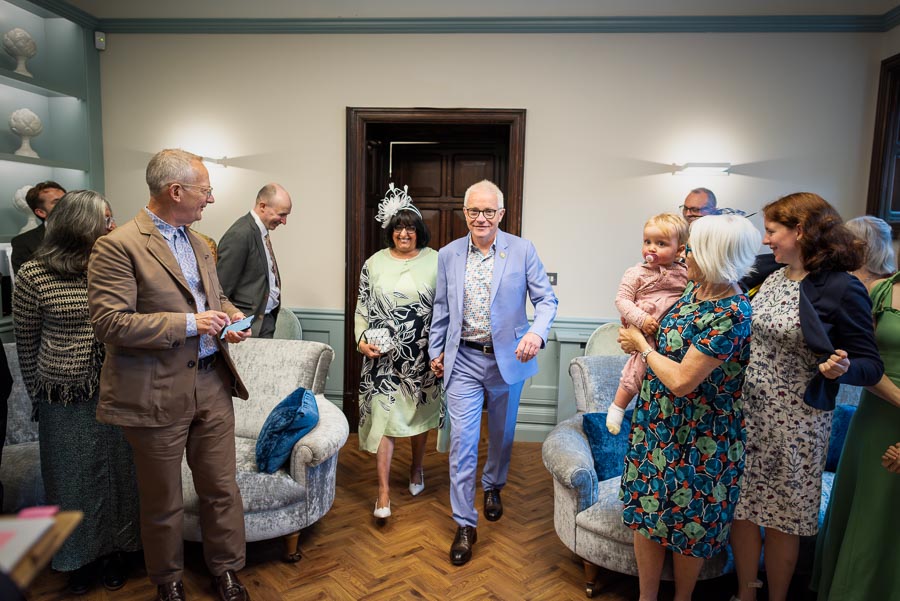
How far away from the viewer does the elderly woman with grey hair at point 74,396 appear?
7.22 feet

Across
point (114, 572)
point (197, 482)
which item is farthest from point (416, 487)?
point (114, 572)

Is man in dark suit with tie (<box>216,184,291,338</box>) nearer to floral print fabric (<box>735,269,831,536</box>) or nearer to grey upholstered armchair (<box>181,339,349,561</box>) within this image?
grey upholstered armchair (<box>181,339,349,561</box>)

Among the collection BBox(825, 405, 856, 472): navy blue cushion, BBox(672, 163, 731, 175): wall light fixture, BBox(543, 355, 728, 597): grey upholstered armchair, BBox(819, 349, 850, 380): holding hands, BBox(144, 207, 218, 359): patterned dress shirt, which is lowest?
BBox(543, 355, 728, 597): grey upholstered armchair

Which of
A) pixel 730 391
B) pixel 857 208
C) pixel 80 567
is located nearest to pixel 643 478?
pixel 730 391

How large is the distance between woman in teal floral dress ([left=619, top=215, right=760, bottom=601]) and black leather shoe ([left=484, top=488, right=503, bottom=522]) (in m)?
1.04

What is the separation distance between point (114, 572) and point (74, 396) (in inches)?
29.1

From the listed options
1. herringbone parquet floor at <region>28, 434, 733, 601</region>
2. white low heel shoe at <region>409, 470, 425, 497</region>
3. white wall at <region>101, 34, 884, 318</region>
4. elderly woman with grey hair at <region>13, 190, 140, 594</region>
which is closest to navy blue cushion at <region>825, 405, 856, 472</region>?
herringbone parquet floor at <region>28, 434, 733, 601</region>

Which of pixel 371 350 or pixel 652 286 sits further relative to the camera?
pixel 371 350

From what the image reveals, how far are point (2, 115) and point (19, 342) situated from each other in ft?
7.26

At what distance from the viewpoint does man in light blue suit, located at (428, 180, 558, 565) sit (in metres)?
2.70

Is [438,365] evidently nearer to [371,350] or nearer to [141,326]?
[371,350]

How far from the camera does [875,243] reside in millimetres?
2258

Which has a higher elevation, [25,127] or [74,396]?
[25,127]

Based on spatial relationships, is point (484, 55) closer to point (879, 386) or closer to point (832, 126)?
point (832, 126)
